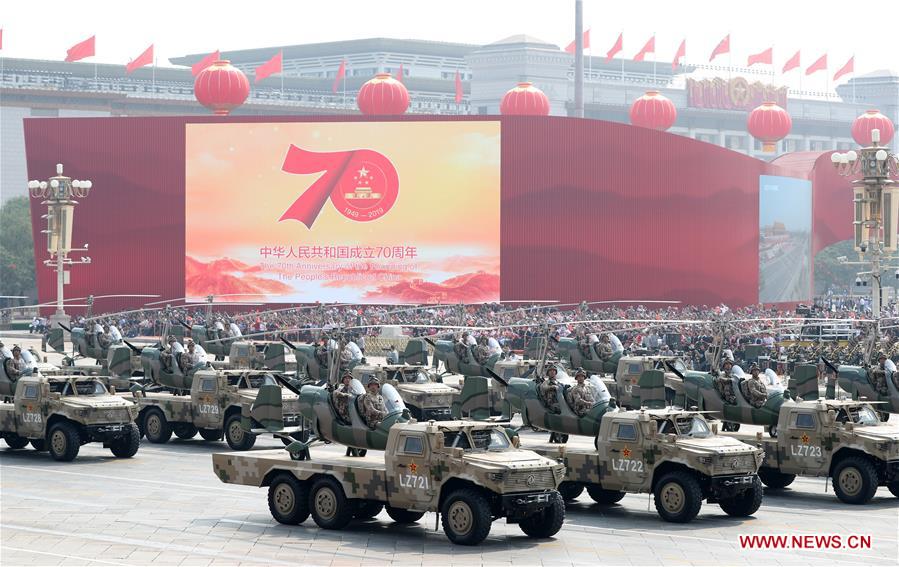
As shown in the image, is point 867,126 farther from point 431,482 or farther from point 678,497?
point 431,482

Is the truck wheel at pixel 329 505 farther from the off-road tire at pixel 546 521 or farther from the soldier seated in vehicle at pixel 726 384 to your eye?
the soldier seated in vehicle at pixel 726 384

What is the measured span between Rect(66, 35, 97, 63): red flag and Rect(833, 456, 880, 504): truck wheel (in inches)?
3057

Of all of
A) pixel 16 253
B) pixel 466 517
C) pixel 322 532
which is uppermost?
pixel 16 253

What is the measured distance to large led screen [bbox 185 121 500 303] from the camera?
7012 centimetres

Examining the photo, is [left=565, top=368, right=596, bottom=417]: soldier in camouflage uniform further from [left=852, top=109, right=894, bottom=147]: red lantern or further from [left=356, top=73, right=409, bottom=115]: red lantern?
[left=852, top=109, right=894, bottom=147]: red lantern

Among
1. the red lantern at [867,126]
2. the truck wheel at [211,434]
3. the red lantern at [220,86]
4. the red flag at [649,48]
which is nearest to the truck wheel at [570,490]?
the truck wheel at [211,434]

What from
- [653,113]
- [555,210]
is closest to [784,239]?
[653,113]

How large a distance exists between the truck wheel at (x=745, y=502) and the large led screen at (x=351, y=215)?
153 feet

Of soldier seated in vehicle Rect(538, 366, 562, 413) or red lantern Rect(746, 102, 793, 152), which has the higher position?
red lantern Rect(746, 102, 793, 152)

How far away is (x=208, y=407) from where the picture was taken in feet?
108

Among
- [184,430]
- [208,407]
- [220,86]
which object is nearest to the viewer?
[208,407]

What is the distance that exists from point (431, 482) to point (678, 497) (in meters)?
4.13

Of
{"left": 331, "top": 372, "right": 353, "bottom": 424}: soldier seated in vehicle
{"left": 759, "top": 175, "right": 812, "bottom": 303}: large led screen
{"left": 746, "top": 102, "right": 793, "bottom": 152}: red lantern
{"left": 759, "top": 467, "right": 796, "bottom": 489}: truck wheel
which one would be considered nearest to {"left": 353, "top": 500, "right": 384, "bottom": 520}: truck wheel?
{"left": 331, "top": 372, "right": 353, "bottom": 424}: soldier seated in vehicle

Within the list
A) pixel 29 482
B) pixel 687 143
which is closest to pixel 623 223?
pixel 687 143
